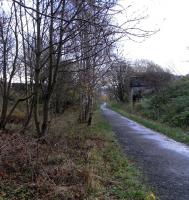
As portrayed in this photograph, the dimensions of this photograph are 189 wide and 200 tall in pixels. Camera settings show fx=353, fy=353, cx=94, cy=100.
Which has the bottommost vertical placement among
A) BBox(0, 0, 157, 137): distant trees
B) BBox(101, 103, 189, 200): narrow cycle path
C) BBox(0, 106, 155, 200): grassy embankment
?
BBox(101, 103, 189, 200): narrow cycle path

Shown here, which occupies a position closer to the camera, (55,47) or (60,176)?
(60,176)

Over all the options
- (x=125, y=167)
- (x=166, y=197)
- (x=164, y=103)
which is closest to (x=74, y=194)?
(x=166, y=197)

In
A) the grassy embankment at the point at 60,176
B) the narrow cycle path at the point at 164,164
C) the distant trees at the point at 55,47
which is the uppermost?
the distant trees at the point at 55,47

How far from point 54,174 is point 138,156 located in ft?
16.9

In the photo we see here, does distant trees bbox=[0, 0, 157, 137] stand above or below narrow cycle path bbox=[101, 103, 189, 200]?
above

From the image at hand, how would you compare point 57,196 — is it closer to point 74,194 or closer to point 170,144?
point 74,194

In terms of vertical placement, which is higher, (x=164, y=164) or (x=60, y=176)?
(x=60, y=176)

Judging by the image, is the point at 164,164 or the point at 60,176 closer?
the point at 60,176

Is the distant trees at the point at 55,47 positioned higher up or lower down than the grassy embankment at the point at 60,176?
higher up

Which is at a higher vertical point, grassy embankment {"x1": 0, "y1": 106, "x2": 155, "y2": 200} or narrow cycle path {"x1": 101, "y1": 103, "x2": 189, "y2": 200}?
grassy embankment {"x1": 0, "y1": 106, "x2": 155, "y2": 200}

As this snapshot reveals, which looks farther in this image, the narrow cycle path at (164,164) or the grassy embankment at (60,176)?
the narrow cycle path at (164,164)

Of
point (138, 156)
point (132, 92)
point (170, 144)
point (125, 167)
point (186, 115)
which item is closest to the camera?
point (125, 167)

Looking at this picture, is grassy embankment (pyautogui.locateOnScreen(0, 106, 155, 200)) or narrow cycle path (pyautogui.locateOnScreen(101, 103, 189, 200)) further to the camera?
narrow cycle path (pyautogui.locateOnScreen(101, 103, 189, 200))

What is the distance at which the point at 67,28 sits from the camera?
1209 cm
